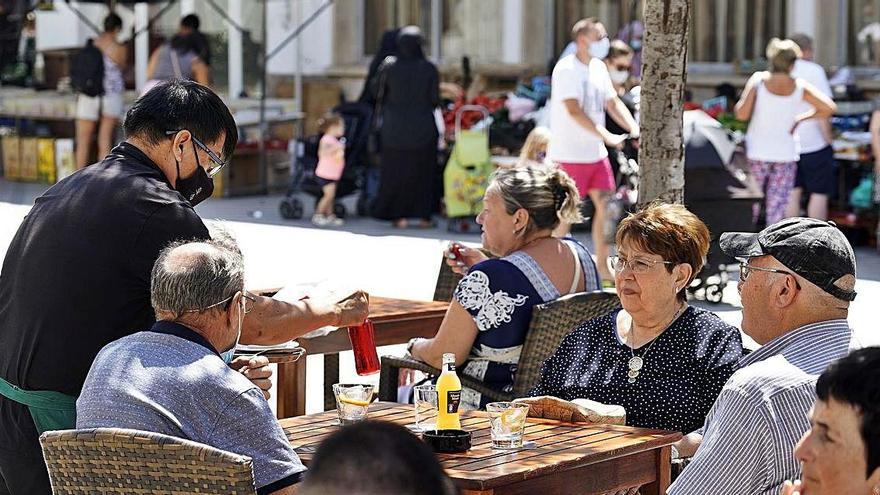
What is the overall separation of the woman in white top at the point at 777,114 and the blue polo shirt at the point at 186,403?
27.9 ft

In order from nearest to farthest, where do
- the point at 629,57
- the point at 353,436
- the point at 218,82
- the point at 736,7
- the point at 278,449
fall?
the point at 353,436 < the point at 278,449 < the point at 629,57 < the point at 736,7 < the point at 218,82

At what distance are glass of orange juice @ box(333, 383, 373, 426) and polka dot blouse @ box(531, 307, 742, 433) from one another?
26.3 inches

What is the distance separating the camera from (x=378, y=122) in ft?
45.2

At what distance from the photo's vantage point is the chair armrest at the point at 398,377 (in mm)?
5176

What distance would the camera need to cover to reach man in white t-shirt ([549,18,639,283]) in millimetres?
10289

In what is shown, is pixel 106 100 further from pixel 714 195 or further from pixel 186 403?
pixel 186 403

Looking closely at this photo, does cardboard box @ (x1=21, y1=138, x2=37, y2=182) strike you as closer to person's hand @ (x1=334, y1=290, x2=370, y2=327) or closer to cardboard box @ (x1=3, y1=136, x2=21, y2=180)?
cardboard box @ (x1=3, y1=136, x2=21, y2=180)

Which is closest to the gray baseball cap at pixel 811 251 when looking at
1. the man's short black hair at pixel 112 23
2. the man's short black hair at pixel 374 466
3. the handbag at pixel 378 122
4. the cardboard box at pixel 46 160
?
the man's short black hair at pixel 374 466

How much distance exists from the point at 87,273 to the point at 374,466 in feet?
7.40

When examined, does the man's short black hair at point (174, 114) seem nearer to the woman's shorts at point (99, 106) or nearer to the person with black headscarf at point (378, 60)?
the person with black headscarf at point (378, 60)

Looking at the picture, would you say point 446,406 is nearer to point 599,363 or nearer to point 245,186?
point 599,363

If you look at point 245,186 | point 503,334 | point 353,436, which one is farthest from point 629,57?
point 353,436

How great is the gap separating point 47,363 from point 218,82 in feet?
47.1

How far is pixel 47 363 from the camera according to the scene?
3.92m
